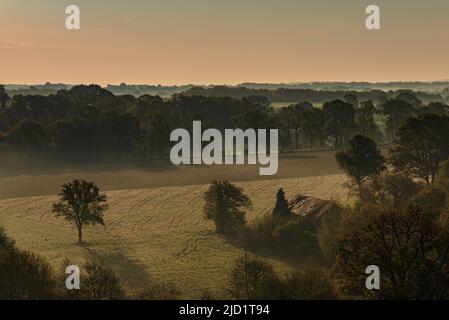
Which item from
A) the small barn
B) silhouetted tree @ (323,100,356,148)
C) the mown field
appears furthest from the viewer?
silhouetted tree @ (323,100,356,148)

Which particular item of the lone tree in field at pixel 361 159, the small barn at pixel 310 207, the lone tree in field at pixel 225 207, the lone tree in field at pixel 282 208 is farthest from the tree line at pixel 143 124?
the lone tree in field at pixel 282 208

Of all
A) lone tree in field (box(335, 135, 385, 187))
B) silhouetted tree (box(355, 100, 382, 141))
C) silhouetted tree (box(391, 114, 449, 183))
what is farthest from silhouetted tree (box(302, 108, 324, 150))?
lone tree in field (box(335, 135, 385, 187))

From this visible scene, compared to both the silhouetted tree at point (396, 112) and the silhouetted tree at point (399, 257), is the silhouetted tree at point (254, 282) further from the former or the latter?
the silhouetted tree at point (396, 112)

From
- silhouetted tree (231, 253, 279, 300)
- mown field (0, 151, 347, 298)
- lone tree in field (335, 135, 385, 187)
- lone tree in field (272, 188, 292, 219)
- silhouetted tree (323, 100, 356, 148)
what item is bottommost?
mown field (0, 151, 347, 298)

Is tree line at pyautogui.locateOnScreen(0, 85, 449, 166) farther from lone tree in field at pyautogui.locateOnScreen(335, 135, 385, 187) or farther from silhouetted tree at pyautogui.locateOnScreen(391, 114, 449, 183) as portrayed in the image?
lone tree in field at pyautogui.locateOnScreen(335, 135, 385, 187)
